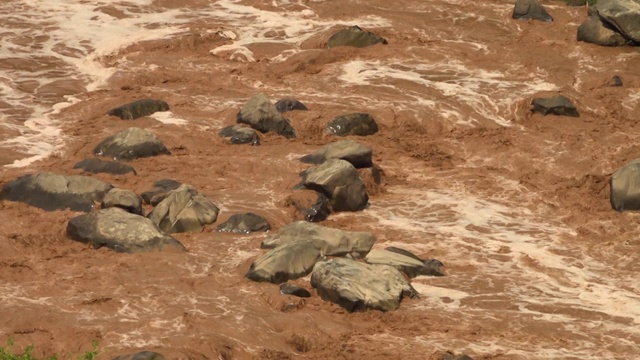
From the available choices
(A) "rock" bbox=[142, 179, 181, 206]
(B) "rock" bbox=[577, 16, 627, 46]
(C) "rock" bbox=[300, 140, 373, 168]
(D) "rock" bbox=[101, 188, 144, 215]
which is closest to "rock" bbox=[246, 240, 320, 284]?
(D) "rock" bbox=[101, 188, 144, 215]

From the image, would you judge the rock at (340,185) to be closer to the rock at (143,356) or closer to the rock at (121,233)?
the rock at (121,233)

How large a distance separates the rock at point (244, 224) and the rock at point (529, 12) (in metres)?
11.6

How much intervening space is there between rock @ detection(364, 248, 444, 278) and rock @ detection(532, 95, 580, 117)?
7125 millimetres

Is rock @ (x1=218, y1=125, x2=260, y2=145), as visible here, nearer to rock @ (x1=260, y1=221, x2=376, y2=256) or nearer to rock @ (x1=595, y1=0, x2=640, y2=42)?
rock @ (x1=260, y1=221, x2=376, y2=256)

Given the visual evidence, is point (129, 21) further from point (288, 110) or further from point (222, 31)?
point (288, 110)

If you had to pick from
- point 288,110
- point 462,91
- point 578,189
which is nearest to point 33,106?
point 288,110

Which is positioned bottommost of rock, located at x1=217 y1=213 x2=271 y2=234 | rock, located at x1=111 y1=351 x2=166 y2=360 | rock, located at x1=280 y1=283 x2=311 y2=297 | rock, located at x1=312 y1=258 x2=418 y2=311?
rock, located at x1=217 y1=213 x2=271 y2=234

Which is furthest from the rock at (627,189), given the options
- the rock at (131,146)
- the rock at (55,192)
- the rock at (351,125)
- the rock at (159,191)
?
the rock at (55,192)

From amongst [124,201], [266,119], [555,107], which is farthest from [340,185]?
[555,107]

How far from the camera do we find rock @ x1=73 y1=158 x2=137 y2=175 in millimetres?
18547

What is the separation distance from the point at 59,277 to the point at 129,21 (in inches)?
492

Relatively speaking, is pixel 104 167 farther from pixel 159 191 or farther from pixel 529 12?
pixel 529 12

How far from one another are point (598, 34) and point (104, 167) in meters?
11.2

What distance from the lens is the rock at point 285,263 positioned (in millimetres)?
14734
